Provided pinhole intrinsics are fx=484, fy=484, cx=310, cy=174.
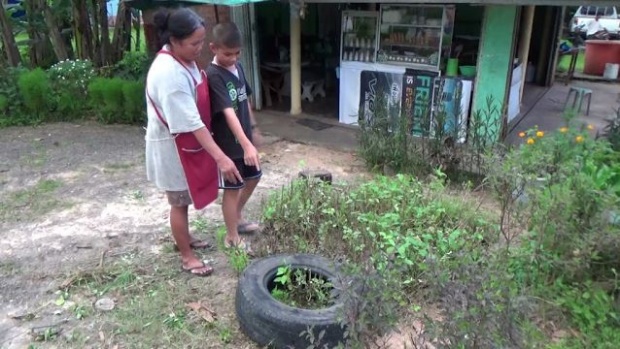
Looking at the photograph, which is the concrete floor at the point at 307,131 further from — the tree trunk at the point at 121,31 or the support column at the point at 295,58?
the tree trunk at the point at 121,31

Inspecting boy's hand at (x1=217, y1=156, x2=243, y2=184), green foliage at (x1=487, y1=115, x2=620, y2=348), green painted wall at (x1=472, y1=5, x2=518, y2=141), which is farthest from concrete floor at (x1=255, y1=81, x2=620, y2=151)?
boy's hand at (x1=217, y1=156, x2=243, y2=184)

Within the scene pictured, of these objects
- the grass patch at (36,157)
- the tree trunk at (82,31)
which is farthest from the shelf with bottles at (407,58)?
the tree trunk at (82,31)

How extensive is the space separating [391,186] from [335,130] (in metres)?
3.59

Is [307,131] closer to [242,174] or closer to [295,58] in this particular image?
[295,58]

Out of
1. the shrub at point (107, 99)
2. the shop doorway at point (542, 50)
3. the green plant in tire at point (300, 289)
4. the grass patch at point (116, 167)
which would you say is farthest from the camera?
the shop doorway at point (542, 50)

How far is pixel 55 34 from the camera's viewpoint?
29.3 ft

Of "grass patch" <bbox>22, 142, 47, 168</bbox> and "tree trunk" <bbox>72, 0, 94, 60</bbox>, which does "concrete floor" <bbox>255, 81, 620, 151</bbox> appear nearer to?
"grass patch" <bbox>22, 142, 47, 168</bbox>

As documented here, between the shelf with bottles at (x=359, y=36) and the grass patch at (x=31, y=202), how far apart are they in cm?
450

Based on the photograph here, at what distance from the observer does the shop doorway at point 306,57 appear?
8.84 meters

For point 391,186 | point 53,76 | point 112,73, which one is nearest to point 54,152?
point 53,76

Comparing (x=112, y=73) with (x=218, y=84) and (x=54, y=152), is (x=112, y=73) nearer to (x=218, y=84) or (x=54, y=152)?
(x=54, y=152)

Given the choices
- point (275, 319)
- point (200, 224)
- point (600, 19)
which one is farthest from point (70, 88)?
point (600, 19)

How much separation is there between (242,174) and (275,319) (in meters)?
1.17

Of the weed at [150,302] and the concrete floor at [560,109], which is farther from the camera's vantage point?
the concrete floor at [560,109]
